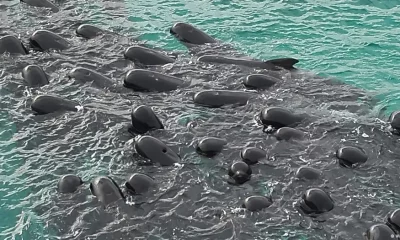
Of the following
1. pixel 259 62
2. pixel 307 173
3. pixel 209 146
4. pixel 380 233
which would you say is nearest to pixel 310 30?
pixel 259 62

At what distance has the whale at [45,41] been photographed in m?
10.4

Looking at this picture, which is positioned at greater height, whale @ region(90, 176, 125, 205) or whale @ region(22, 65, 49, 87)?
whale @ region(22, 65, 49, 87)

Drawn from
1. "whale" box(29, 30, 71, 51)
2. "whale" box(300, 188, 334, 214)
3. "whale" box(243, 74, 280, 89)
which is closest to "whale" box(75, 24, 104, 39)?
"whale" box(29, 30, 71, 51)

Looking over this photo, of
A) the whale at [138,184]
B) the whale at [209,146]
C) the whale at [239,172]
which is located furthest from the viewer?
the whale at [209,146]

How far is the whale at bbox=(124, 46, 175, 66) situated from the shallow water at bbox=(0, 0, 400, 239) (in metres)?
0.15

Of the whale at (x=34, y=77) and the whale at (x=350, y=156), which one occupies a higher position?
the whale at (x=34, y=77)

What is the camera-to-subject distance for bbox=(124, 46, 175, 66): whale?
9.92 meters

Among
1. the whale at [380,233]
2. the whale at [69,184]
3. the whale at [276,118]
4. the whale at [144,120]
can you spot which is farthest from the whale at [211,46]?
the whale at [380,233]

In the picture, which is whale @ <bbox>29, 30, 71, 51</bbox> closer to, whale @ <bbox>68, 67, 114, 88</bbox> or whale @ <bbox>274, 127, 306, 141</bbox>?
whale @ <bbox>68, 67, 114, 88</bbox>

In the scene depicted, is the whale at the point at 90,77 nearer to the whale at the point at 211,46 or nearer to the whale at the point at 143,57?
the whale at the point at 143,57

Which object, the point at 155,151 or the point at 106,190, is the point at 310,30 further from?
the point at 106,190

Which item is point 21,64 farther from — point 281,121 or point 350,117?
point 350,117

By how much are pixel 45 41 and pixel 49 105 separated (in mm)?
2194

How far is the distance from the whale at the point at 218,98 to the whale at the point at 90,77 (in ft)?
Answer: 4.69
